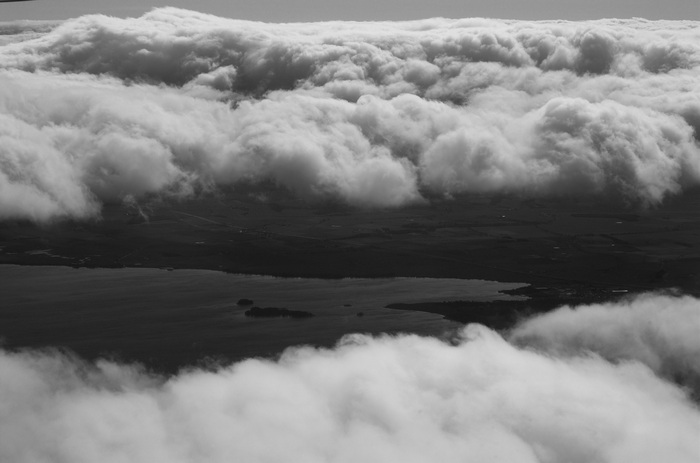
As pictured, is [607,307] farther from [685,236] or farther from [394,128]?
[394,128]

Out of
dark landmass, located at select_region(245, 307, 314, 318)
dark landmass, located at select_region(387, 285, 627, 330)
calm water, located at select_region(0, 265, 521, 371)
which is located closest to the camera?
calm water, located at select_region(0, 265, 521, 371)

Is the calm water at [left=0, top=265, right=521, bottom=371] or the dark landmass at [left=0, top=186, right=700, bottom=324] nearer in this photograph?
the calm water at [left=0, top=265, right=521, bottom=371]

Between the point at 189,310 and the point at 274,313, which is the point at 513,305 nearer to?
the point at 274,313

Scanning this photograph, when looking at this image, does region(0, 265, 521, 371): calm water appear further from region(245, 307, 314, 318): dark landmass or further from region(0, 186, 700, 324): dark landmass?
region(0, 186, 700, 324): dark landmass

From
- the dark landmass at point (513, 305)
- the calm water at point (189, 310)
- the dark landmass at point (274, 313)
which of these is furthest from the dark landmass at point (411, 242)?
the dark landmass at point (274, 313)

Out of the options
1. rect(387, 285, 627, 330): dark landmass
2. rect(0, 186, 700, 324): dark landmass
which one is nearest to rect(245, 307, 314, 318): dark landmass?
rect(387, 285, 627, 330): dark landmass

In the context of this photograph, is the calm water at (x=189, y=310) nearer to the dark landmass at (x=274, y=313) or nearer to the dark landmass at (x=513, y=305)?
the dark landmass at (x=274, y=313)
